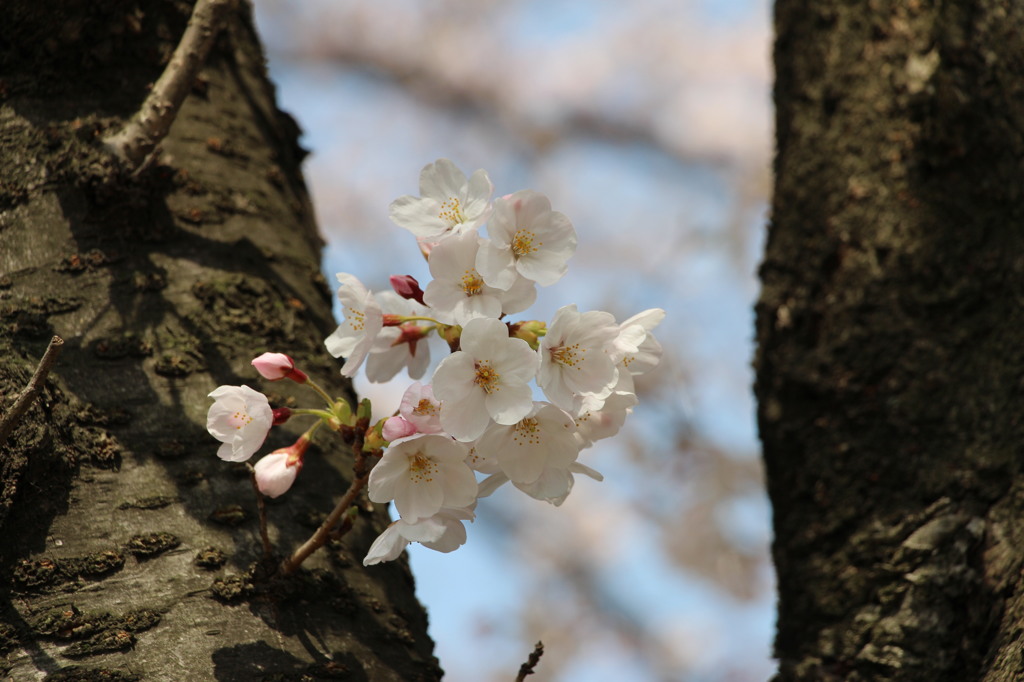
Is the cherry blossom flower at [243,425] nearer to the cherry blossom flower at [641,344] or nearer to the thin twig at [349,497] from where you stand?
the thin twig at [349,497]

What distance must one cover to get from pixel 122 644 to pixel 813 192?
156cm

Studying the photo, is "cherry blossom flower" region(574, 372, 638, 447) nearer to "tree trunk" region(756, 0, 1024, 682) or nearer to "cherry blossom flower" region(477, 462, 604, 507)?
"cherry blossom flower" region(477, 462, 604, 507)

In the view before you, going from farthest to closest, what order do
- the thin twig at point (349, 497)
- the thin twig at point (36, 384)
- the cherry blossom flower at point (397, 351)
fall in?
the cherry blossom flower at point (397, 351)
the thin twig at point (349, 497)
the thin twig at point (36, 384)

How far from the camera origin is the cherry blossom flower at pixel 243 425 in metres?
1.02

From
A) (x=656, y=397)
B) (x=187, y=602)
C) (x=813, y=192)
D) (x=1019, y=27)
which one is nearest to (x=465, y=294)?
(x=187, y=602)

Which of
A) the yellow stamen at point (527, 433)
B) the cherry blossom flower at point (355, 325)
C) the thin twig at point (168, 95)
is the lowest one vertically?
the yellow stamen at point (527, 433)

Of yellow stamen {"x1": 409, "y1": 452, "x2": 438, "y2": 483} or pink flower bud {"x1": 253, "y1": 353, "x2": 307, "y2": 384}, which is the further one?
pink flower bud {"x1": 253, "y1": 353, "x2": 307, "y2": 384}

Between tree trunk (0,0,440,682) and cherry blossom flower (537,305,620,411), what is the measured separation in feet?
1.43

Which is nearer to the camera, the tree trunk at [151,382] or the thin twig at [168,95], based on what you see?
the tree trunk at [151,382]

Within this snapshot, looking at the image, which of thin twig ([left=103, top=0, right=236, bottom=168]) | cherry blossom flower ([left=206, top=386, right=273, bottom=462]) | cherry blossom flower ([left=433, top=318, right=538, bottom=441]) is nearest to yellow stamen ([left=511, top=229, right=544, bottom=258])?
cherry blossom flower ([left=433, top=318, right=538, bottom=441])

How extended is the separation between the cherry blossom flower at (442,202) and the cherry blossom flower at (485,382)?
6.2 inches

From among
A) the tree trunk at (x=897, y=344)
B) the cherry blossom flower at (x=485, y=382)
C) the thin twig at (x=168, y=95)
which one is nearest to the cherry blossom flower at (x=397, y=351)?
the cherry blossom flower at (x=485, y=382)

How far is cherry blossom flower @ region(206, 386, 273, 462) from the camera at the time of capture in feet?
3.36

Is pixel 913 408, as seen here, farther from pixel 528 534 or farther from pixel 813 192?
pixel 528 534
